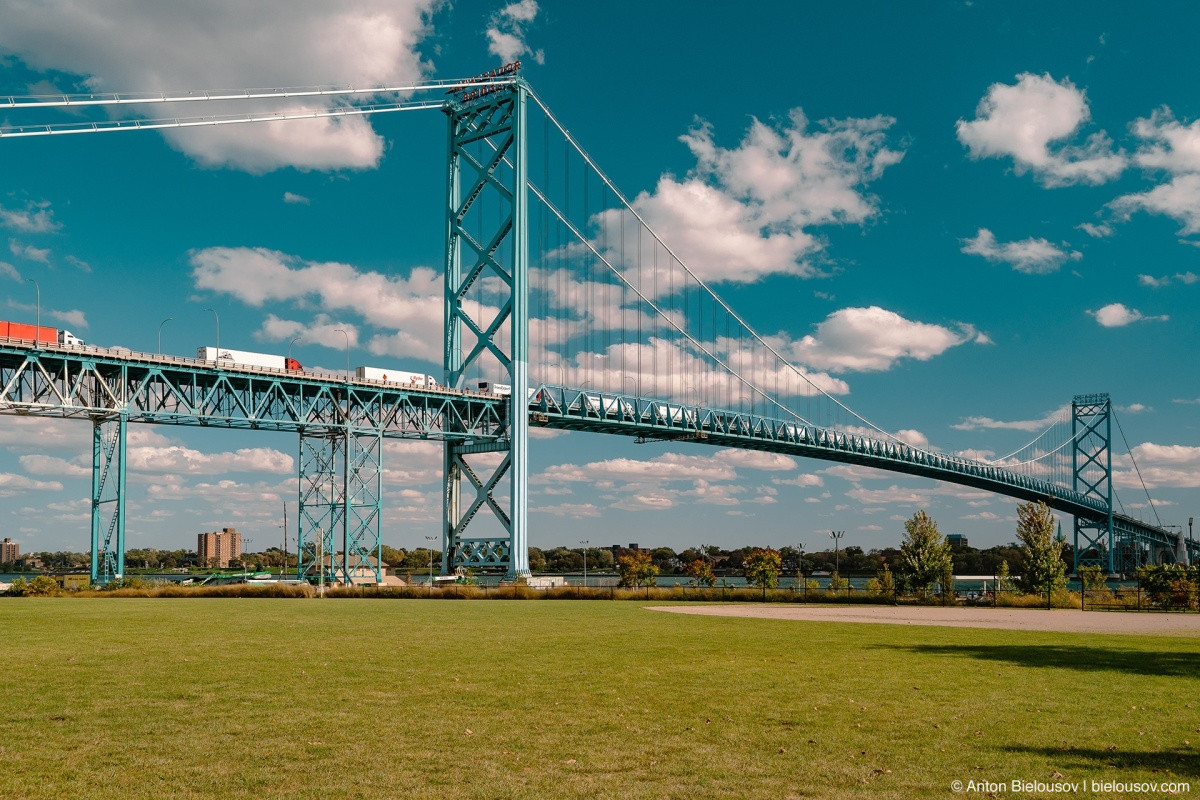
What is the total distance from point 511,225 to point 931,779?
69374mm

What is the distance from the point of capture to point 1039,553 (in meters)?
58.4

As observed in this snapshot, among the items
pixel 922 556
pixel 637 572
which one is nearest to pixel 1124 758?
pixel 922 556

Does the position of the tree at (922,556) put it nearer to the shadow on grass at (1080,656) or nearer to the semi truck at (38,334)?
the shadow on grass at (1080,656)

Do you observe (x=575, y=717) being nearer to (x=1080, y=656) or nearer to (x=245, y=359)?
(x=1080, y=656)

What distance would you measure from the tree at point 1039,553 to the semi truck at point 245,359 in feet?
162

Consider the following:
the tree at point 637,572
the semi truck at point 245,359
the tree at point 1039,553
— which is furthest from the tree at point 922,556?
the semi truck at point 245,359

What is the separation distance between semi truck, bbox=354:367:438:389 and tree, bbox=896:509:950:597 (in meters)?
36.6

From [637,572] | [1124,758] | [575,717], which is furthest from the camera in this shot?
[637,572]

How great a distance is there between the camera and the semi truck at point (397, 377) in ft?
235

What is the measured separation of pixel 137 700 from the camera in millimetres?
13617

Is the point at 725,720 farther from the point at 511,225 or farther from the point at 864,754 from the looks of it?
the point at 511,225

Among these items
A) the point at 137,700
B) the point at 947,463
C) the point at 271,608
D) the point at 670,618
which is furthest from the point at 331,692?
the point at 947,463

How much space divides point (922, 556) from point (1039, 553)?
7511mm

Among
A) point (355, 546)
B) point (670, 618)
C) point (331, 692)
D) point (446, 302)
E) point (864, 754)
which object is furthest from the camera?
point (446, 302)
